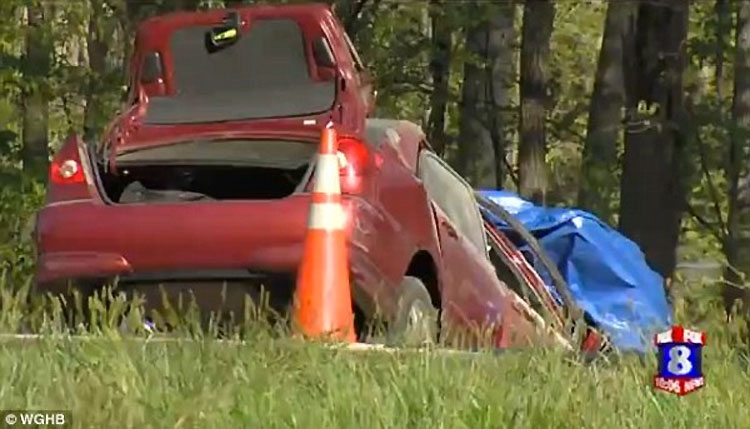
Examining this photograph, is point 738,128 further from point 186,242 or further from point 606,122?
point 186,242

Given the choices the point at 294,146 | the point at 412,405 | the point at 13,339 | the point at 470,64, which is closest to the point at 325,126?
the point at 294,146

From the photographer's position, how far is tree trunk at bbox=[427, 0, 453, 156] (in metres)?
17.2

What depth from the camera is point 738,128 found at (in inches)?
729

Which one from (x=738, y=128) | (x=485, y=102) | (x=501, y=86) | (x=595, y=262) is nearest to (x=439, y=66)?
(x=485, y=102)

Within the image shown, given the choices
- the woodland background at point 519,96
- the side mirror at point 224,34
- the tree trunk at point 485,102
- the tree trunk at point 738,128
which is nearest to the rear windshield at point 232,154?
the side mirror at point 224,34

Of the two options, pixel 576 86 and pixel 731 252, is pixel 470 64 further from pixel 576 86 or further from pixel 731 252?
pixel 576 86

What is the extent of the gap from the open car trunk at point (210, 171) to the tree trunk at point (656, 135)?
1002 cm

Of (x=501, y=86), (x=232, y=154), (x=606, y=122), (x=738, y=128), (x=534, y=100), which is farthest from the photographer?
(x=501, y=86)

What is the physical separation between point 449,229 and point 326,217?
1172 millimetres

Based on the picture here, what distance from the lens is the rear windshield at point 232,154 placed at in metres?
6.76

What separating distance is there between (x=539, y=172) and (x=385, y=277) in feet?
35.4

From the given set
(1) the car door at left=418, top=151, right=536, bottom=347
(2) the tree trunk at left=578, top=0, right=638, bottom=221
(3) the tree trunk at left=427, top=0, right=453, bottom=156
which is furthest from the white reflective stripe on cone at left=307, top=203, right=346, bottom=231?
(2) the tree trunk at left=578, top=0, right=638, bottom=221

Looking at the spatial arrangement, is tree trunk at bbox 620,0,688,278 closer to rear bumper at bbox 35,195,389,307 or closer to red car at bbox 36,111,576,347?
red car at bbox 36,111,576,347

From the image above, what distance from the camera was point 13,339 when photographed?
5535mm
